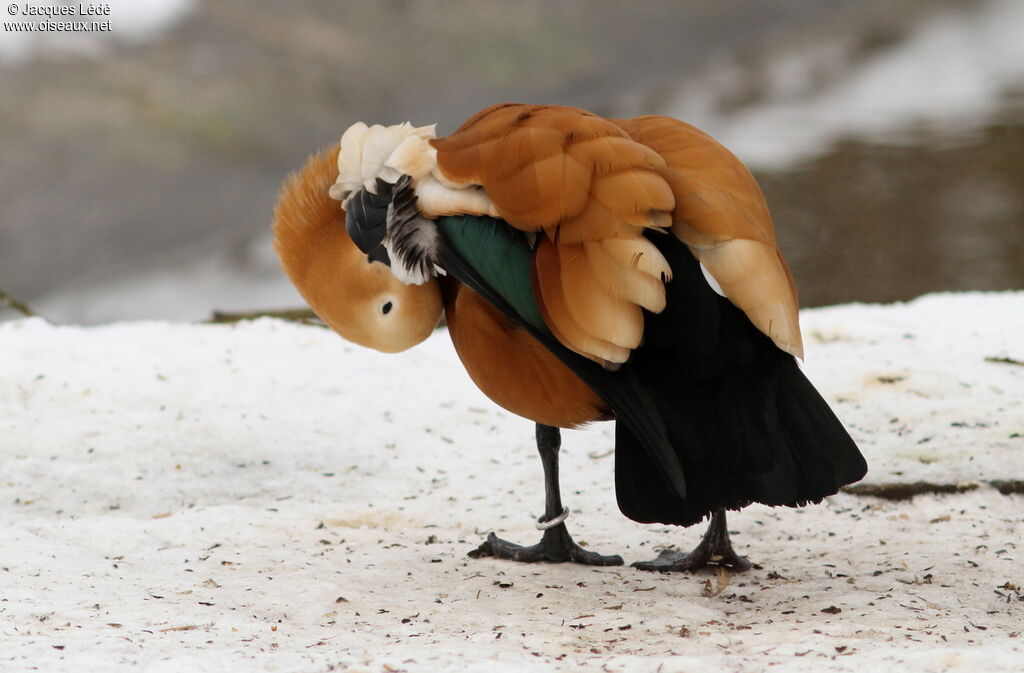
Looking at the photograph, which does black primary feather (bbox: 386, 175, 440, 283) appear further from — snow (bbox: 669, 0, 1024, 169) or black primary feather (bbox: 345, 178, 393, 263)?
snow (bbox: 669, 0, 1024, 169)

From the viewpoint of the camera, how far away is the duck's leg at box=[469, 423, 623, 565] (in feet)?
11.7

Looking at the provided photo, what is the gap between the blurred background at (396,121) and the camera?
340 inches

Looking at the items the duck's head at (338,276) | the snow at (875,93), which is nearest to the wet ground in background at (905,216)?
the snow at (875,93)

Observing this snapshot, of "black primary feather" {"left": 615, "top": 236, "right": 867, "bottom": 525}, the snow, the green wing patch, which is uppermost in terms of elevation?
the snow

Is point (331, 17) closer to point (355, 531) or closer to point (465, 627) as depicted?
point (355, 531)

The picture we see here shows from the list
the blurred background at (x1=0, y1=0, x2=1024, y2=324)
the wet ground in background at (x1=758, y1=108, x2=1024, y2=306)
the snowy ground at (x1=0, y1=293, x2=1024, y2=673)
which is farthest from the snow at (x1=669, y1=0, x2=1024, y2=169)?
the snowy ground at (x1=0, y1=293, x2=1024, y2=673)

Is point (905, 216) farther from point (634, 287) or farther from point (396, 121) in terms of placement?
point (634, 287)

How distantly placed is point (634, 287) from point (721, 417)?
399 millimetres

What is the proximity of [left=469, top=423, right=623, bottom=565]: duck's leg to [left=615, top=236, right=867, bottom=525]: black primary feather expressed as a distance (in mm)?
629

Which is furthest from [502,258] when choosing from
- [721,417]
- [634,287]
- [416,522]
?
[416,522]

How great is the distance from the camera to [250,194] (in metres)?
9.27

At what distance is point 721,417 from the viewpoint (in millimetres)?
2900

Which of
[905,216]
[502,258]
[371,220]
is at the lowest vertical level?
[502,258]

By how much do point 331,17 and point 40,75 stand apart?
8.33ft
